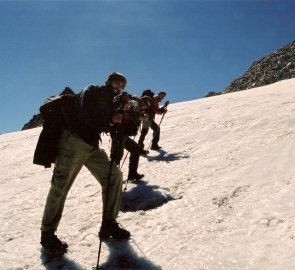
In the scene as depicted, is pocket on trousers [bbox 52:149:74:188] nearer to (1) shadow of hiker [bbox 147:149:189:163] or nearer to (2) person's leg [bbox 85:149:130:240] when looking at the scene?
(2) person's leg [bbox 85:149:130:240]

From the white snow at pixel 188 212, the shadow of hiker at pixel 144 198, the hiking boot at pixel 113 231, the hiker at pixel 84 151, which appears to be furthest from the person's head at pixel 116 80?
the shadow of hiker at pixel 144 198

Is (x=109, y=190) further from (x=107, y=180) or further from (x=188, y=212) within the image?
(x=188, y=212)

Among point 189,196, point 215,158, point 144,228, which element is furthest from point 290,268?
point 215,158

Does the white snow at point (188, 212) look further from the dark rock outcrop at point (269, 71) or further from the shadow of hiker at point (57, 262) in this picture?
the dark rock outcrop at point (269, 71)

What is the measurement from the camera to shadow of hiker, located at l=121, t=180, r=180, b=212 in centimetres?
685

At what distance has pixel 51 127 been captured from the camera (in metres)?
5.44

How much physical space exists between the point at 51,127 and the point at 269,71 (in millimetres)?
150412

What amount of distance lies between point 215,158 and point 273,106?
23.5 ft

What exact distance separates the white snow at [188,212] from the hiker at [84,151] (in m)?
0.31

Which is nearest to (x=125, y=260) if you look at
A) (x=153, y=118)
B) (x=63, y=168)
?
(x=63, y=168)

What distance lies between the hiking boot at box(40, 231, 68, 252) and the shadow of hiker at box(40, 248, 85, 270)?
Answer: 0.11 meters

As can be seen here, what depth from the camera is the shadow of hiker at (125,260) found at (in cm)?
479

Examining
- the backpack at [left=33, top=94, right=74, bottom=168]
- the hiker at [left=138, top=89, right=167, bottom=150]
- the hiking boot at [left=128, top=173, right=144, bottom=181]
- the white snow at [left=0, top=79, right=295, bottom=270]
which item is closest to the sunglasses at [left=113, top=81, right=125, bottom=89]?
the backpack at [left=33, top=94, right=74, bottom=168]

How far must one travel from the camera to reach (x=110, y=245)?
541 centimetres
